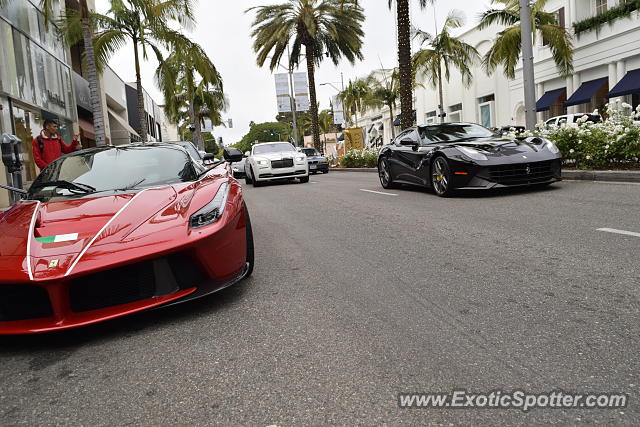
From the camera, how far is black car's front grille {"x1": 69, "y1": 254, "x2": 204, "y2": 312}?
118 inches

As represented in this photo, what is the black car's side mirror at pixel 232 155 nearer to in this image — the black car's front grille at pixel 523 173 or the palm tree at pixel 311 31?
the black car's front grille at pixel 523 173

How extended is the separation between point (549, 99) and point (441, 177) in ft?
77.7

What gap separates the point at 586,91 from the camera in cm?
2625

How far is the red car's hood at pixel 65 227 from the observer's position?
2.97m

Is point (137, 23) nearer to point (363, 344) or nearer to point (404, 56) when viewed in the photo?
point (404, 56)

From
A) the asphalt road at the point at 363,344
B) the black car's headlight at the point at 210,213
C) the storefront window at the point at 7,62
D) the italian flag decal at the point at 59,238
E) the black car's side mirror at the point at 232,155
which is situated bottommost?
the asphalt road at the point at 363,344

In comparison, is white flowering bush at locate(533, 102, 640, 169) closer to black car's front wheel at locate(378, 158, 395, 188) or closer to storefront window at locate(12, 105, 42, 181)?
black car's front wheel at locate(378, 158, 395, 188)

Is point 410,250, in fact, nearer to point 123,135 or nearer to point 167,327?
point 167,327

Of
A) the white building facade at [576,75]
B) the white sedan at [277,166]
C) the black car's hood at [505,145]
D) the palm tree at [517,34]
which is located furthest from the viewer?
the palm tree at [517,34]

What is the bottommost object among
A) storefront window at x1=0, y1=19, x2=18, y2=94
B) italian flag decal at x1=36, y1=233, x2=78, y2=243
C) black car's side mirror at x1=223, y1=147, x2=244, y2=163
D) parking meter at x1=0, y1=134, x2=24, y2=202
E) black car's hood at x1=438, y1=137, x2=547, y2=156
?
italian flag decal at x1=36, y1=233, x2=78, y2=243

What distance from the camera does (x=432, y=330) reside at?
9.18 ft

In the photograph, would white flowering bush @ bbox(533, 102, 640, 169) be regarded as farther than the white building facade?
No

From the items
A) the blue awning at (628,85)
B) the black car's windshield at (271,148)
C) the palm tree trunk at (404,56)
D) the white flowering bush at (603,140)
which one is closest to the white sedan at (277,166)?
the black car's windshield at (271,148)

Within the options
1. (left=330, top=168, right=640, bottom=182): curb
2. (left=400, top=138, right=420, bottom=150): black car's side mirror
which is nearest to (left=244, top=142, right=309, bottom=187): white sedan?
(left=400, top=138, right=420, bottom=150): black car's side mirror
